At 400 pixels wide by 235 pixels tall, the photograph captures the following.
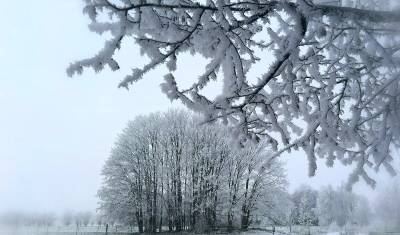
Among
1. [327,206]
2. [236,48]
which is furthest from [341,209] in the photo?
[236,48]

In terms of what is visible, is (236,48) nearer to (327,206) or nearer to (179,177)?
(179,177)

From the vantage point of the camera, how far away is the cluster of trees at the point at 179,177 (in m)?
32.6

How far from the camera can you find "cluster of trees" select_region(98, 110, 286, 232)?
3262cm

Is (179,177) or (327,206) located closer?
(179,177)

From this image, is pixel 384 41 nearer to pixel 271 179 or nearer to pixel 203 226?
pixel 203 226

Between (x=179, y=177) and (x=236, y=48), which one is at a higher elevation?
(x=179, y=177)

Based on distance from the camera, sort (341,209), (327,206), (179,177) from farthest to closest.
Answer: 1. (327,206)
2. (341,209)
3. (179,177)

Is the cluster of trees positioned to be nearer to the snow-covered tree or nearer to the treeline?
the treeline

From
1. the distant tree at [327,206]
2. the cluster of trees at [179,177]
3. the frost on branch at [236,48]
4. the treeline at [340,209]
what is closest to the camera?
the frost on branch at [236,48]

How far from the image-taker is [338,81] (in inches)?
168

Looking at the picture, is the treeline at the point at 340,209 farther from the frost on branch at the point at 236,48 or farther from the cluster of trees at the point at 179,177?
the frost on branch at the point at 236,48

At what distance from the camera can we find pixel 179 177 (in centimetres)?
3397

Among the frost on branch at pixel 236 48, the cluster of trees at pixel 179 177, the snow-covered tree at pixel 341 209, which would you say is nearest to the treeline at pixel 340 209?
the snow-covered tree at pixel 341 209

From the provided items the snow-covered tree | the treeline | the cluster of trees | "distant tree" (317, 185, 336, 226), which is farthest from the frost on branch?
"distant tree" (317, 185, 336, 226)
